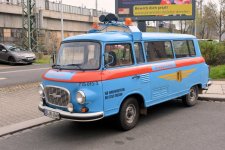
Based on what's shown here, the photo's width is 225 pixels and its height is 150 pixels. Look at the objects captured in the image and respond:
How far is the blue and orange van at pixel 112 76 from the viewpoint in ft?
19.5

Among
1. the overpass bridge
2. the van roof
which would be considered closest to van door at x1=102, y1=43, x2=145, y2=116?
the van roof

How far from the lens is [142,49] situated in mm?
7047

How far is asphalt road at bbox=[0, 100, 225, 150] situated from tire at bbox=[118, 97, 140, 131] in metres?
0.16

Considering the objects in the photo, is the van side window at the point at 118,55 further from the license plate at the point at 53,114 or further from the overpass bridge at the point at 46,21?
the overpass bridge at the point at 46,21

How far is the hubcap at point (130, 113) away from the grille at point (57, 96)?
4.47 ft

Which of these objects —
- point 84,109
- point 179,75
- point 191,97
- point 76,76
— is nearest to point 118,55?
point 76,76

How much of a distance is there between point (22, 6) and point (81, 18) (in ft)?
39.3

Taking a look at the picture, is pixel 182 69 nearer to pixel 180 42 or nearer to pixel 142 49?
pixel 180 42

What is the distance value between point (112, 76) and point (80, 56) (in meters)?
0.79

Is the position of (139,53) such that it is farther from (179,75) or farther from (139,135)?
(139,135)

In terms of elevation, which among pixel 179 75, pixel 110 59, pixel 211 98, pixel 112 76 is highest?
pixel 110 59

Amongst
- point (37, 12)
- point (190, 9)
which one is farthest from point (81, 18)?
point (190, 9)

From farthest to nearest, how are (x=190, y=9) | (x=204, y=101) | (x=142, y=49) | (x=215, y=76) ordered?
(x=190, y=9)
(x=215, y=76)
(x=204, y=101)
(x=142, y=49)

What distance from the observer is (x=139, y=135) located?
634cm
